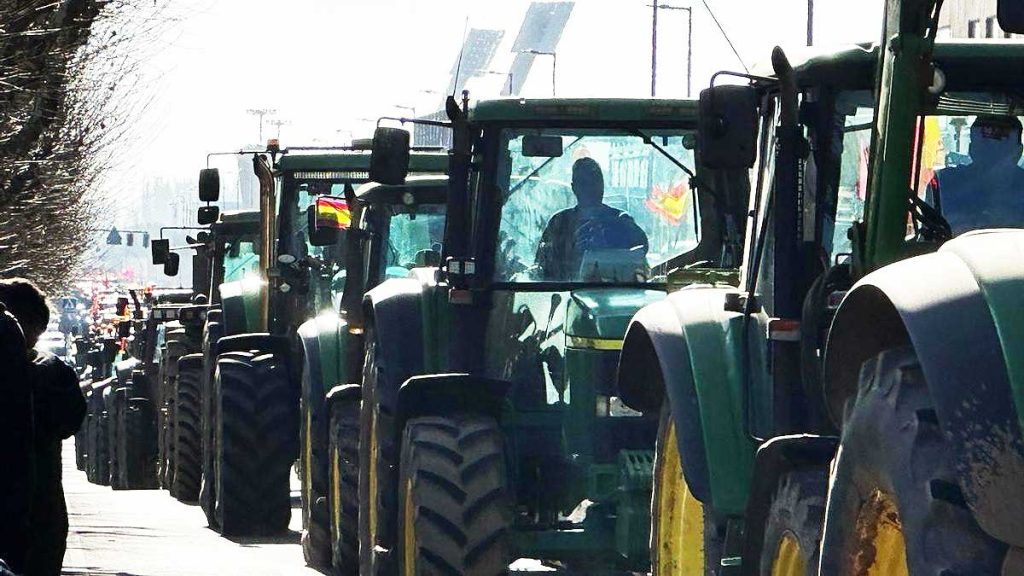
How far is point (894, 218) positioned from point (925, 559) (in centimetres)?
180

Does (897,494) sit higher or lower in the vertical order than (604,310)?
lower

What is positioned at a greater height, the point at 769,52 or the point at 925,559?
the point at 769,52

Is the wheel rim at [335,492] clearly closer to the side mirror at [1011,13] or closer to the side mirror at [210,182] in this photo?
the side mirror at [210,182]

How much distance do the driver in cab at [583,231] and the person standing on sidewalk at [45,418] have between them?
7.66 ft

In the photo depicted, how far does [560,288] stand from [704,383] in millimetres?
2968

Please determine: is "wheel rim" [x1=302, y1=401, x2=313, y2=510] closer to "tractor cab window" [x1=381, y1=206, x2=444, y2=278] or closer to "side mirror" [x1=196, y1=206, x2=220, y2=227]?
"tractor cab window" [x1=381, y1=206, x2=444, y2=278]

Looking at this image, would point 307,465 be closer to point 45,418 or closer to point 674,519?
point 45,418

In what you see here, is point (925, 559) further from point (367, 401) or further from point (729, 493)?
point (367, 401)

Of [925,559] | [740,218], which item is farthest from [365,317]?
[925,559]

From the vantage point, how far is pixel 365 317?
39.2ft

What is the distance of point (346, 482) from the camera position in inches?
509

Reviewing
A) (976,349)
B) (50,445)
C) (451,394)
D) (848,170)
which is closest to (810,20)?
(451,394)

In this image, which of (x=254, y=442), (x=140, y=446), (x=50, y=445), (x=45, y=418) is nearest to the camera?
(x=45, y=418)

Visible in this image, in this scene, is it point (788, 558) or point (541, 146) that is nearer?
point (788, 558)
